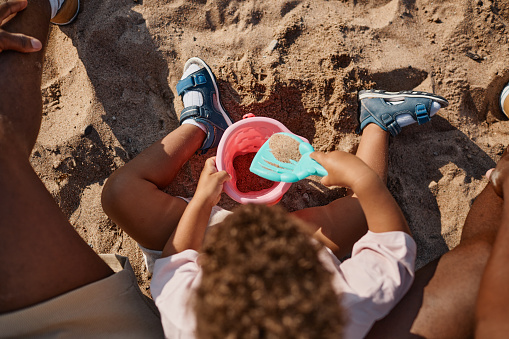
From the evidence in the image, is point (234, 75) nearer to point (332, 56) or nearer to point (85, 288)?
point (332, 56)

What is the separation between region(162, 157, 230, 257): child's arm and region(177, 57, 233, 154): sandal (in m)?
0.27

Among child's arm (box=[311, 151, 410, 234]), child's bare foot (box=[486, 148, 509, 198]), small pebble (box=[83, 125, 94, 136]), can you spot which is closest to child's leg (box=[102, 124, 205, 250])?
small pebble (box=[83, 125, 94, 136])

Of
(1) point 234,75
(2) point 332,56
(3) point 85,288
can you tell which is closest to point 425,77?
(2) point 332,56

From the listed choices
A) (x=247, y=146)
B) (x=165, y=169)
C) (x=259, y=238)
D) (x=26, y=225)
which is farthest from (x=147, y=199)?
(x=259, y=238)

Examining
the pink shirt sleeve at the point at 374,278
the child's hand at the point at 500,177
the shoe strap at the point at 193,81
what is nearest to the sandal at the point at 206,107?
the shoe strap at the point at 193,81

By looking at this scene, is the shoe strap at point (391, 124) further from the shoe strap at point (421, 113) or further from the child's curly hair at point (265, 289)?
the child's curly hair at point (265, 289)

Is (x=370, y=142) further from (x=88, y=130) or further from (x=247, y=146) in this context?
(x=88, y=130)

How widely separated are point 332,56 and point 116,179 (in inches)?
45.6

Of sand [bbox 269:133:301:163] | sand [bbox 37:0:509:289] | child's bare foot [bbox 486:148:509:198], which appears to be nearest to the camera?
child's bare foot [bbox 486:148:509:198]

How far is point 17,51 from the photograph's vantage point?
133cm

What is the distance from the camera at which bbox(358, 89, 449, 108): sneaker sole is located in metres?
1.57

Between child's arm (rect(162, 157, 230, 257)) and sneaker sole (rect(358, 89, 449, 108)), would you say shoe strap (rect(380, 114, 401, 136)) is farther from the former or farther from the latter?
child's arm (rect(162, 157, 230, 257))

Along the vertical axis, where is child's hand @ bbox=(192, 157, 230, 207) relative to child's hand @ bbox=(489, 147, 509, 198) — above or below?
above

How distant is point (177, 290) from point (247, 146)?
2.74 ft
